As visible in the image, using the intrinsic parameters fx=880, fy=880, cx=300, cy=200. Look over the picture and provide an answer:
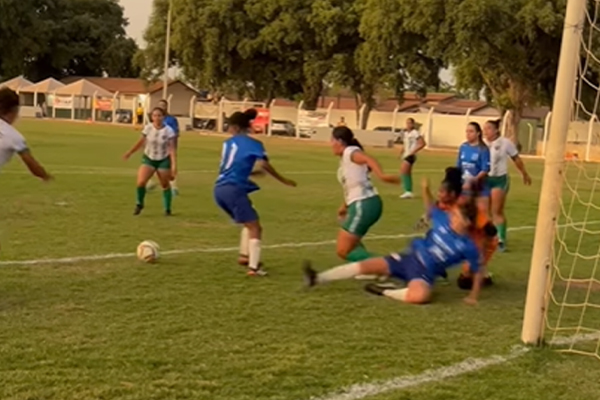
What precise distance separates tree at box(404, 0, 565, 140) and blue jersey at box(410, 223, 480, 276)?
3781 centimetres

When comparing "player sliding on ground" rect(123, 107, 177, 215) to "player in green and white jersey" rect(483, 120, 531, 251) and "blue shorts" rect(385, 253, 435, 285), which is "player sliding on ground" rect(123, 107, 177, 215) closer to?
"player in green and white jersey" rect(483, 120, 531, 251)

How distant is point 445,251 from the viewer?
316 inches

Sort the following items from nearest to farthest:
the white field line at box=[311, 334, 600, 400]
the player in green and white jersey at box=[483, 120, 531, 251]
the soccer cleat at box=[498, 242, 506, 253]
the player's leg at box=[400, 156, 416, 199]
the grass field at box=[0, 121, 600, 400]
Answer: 1. the white field line at box=[311, 334, 600, 400]
2. the grass field at box=[0, 121, 600, 400]
3. the player in green and white jersey at box=[483, 120, 531, 251]
4. the soccer cleat at box=[498, 242, 506, 253]
5. the player's leg at box=[400, 156, 416, 199]

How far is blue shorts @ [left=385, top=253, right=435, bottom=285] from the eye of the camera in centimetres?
809

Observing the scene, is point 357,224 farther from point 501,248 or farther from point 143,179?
point 143,179

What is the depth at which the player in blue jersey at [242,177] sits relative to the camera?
29.5ft

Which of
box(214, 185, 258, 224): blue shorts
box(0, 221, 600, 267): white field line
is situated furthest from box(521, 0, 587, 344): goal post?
box(0, 221, 600, 267): white field line

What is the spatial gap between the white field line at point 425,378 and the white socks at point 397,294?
1.62m

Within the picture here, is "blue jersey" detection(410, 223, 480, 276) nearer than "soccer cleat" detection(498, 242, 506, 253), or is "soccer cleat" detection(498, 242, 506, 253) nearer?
"blue jersey" detection(410, 223, 480, 276)

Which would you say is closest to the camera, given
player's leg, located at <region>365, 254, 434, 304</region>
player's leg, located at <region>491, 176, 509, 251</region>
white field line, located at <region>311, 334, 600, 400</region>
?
white field line, located at <region>311, 334, 600, 400</region>

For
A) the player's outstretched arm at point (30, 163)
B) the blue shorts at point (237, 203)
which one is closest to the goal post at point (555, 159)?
the blue shorts at point (237, 203)

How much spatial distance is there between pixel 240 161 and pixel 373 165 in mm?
1452

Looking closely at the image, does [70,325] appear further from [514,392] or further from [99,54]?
[99,54]

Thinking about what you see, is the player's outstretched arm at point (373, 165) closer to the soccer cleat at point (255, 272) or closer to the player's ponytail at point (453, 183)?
the player's ponytail at point (453, 183)
